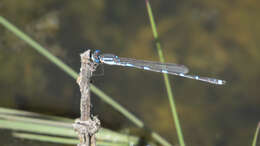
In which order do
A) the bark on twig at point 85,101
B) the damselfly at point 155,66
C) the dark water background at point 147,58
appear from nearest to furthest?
the bark on twig at point 85,101 → the damselfly at point 155,66 → the dark water background at point 147,58

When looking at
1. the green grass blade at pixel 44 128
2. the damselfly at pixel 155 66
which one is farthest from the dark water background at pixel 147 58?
the damselfly at pixel 155 66

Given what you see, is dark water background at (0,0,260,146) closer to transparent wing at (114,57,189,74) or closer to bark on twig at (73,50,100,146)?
transparent wing at (114,57,189,74)

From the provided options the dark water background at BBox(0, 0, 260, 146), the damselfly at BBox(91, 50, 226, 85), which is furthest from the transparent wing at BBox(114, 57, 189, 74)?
the dark water background at BBox(0, 0, 260, 146)

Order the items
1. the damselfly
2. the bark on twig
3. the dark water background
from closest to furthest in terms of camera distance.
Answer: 1. the bark on twig
2. the damselfly
3. the dark water background

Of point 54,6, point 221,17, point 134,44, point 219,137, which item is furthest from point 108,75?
point 221,17

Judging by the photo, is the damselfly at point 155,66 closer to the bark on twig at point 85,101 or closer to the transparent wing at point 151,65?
the transparent wing at point 151,65

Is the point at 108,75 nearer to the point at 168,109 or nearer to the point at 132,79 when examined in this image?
the point at 132,79

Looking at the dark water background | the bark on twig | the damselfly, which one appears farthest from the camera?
the dark water background

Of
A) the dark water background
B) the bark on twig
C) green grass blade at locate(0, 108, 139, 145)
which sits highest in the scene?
the dark water background
